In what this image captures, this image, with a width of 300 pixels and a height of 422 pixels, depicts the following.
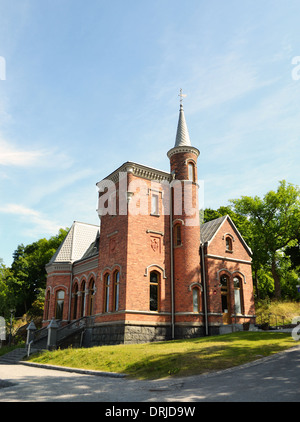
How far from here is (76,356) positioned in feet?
51.2

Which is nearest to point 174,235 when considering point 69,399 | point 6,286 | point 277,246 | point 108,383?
point 108,383

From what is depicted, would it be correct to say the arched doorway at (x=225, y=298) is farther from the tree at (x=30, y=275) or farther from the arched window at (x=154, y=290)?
the tree at (x=30, y=275)

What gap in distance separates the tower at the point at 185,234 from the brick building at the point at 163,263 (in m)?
0.06

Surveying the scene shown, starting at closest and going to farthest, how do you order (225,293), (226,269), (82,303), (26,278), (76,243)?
(225,293) < (226,269) < (82,303) < (76,243) < (26,278)

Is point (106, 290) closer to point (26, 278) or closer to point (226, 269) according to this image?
point (226, 269)

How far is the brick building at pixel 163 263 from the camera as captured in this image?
20531 mm

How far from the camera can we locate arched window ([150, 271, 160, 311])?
2108 cm

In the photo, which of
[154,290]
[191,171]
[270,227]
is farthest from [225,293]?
[270,227]

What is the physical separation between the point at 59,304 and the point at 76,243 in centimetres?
553

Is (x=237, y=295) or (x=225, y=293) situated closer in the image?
(x=225, y=293)

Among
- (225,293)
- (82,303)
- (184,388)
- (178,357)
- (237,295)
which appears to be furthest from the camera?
(82,303)

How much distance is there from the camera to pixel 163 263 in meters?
22.1
